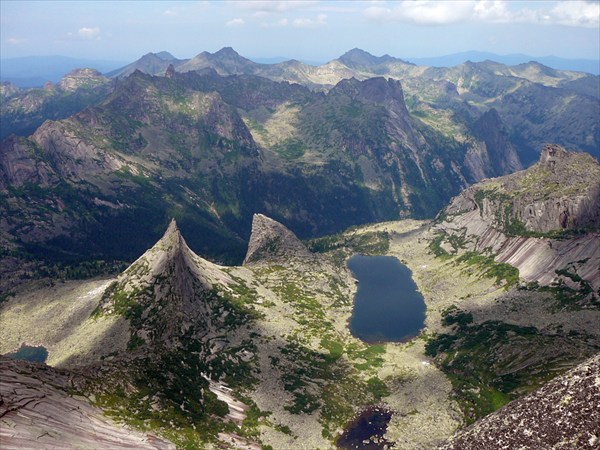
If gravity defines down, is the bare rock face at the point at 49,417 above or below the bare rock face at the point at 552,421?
below

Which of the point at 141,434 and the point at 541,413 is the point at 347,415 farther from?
the point at 541,413

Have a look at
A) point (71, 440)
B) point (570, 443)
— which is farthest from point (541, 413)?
point (71, 440)

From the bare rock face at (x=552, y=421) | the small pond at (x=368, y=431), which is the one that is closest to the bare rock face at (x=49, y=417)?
the small pond at (x=368, y=431)

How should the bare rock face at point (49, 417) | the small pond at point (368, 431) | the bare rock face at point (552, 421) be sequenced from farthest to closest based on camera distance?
the small pond at point (368, 431) → the bare rock face at point (49, 417) → the bare rock face at point (552, 421)

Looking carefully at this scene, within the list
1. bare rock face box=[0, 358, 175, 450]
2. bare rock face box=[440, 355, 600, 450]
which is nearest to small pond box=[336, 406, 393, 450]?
bare rock face box=[0, 358, 175, 450]

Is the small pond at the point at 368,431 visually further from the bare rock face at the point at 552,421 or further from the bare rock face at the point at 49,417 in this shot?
the bare rock face at the point at 552,421

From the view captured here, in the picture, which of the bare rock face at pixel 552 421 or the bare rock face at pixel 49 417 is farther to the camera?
the bare rock face at pixel 49 417
